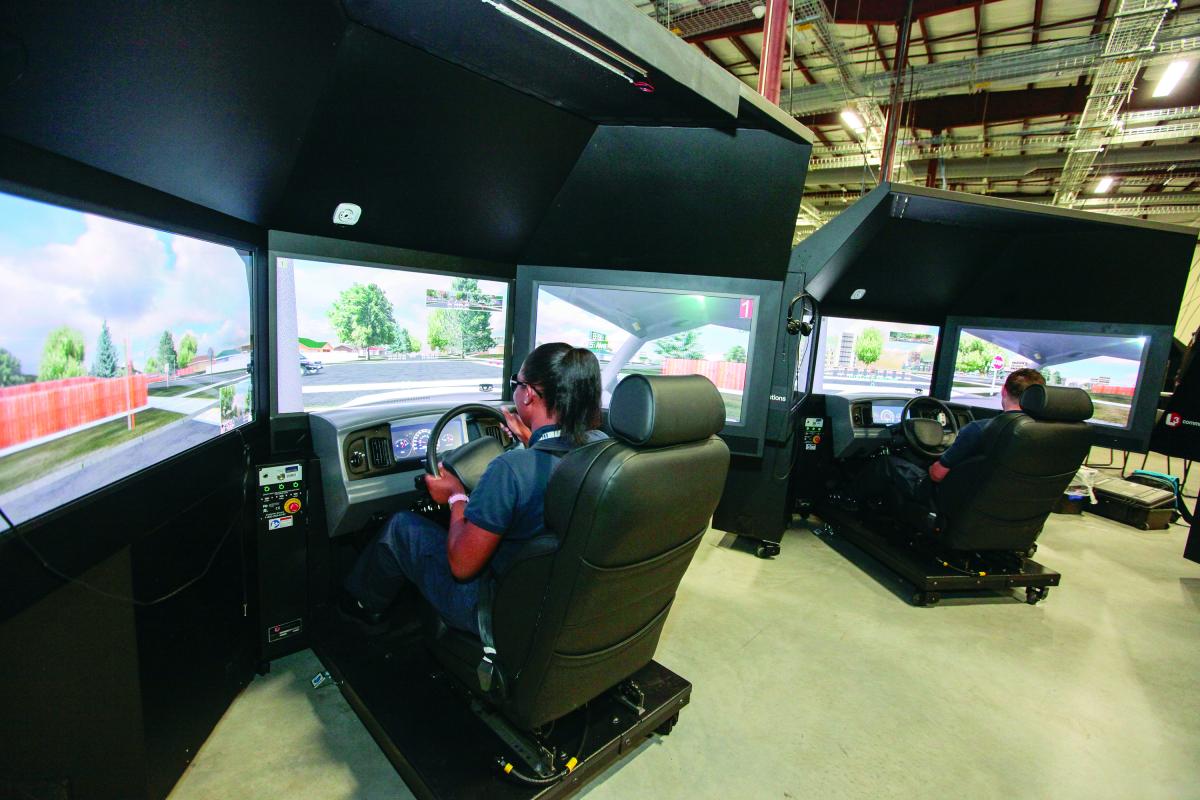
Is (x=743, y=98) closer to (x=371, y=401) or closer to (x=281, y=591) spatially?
(x=371, y=401)

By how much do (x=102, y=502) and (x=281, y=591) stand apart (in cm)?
95

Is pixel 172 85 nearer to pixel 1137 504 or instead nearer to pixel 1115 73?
pixel 1115 73

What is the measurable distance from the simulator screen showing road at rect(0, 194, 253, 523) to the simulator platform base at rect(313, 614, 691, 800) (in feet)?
3.14

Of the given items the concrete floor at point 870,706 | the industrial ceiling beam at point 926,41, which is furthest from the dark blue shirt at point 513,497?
the industrial ceiling beam at point 926,41

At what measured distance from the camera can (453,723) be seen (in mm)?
1596

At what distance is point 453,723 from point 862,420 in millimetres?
3214

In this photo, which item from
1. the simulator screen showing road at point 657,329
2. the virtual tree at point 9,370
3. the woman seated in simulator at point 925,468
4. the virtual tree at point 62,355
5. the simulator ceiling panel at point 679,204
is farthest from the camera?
the simulator screen showing road at point 657,329

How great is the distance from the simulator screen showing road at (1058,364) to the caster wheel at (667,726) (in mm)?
3704

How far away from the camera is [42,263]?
1018mm

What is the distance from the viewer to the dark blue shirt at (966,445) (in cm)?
263

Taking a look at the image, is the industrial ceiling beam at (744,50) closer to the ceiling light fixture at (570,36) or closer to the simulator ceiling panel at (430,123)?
the simulator ceiling panel at (430,123)

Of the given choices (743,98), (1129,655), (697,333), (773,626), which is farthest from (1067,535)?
(743,98)

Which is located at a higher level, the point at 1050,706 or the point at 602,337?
the point at 602,337

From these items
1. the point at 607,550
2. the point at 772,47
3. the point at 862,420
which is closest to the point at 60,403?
the point at 607,550
